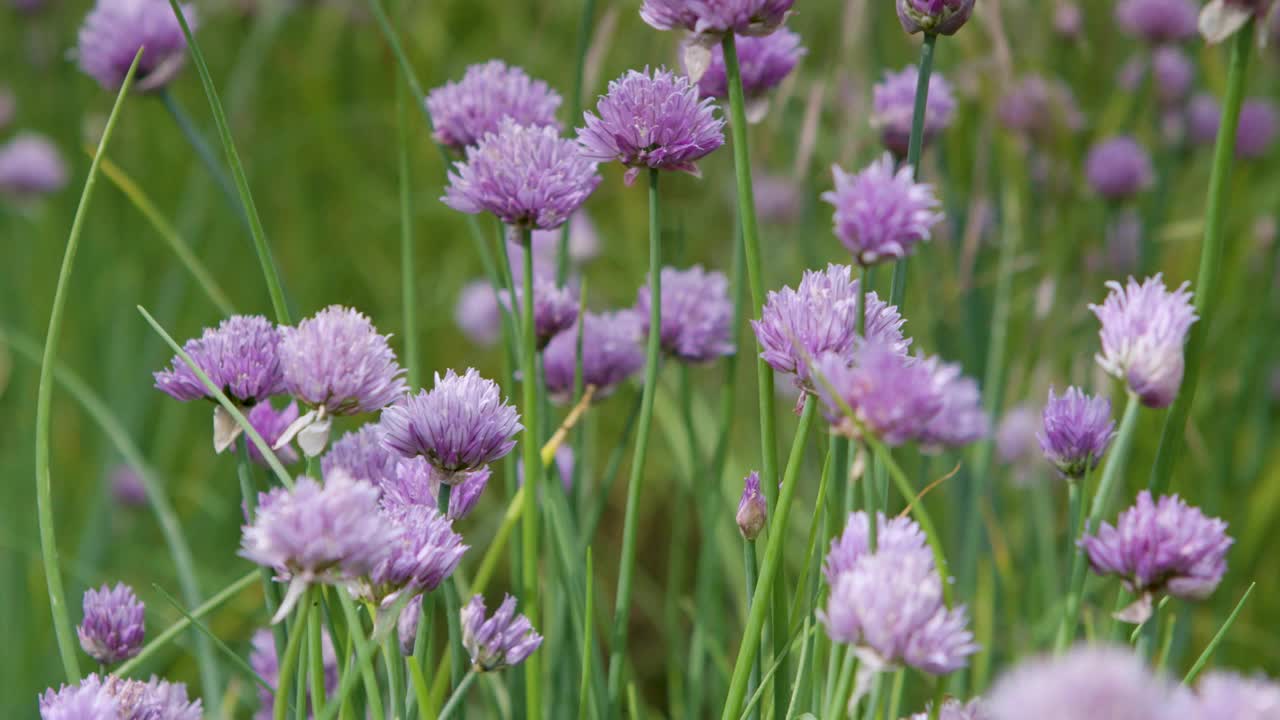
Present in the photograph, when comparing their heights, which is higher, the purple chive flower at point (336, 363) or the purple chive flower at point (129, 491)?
the purple chive flower at point (336, 363)

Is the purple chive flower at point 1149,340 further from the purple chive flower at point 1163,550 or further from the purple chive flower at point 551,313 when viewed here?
the purple chive flower at point 551,313

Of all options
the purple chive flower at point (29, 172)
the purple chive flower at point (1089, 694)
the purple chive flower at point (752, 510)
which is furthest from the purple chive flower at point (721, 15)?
the purple chive flower at point (29, 172)

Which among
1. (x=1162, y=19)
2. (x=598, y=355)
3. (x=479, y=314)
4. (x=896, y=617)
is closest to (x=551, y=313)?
(x=598, y=355)

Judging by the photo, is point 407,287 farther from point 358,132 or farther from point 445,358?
point 358,132

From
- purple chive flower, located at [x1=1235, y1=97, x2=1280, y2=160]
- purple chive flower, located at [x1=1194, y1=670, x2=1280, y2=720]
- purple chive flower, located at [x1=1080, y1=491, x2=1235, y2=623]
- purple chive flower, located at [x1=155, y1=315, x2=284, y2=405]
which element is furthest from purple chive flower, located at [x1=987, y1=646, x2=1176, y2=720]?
purple chive flower, located at [x1=1235, y1=97, x2=1280, y2=160]

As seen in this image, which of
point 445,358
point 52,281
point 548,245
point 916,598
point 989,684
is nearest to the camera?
point 916,598

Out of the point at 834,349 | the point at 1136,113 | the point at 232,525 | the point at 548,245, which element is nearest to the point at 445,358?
the point at 548,245

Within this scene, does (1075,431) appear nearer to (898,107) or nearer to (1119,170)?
(898,107)
